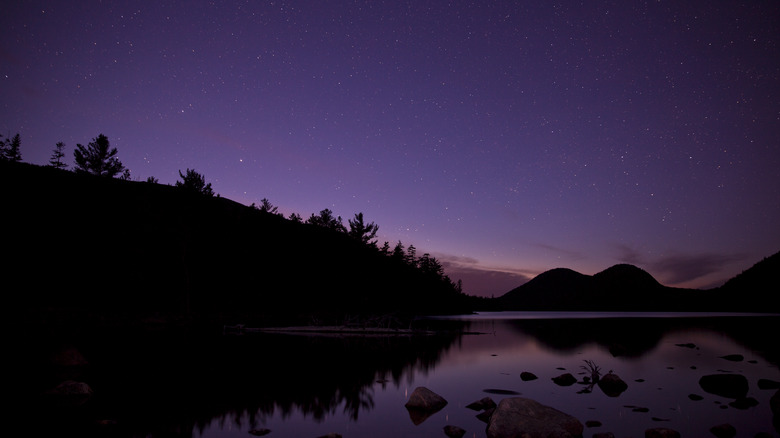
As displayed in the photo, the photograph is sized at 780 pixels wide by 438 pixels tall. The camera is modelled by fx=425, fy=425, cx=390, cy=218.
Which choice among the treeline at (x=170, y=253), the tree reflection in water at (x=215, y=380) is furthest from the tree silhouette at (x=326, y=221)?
the tree reflection in water at (x=215, y=380)

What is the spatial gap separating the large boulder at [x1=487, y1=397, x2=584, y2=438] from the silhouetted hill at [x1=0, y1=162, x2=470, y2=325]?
163ft

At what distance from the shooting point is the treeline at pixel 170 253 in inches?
2397

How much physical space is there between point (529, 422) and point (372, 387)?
12577mm

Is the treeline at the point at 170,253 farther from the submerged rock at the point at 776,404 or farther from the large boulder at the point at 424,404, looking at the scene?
the submerged rock at the point at 776,404

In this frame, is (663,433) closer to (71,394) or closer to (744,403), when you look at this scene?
(744,403)

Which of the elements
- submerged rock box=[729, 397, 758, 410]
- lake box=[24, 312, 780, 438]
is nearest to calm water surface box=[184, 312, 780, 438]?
lake box=[24, 312, 780, 438]

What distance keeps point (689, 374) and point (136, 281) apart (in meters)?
68.3

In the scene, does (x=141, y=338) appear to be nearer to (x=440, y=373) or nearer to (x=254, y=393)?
(x=254, y=393)

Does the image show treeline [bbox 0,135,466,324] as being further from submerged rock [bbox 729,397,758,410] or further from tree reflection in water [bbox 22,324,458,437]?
submerged rock [bbox 729,397,758,410]

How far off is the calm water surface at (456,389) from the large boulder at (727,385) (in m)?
0.70

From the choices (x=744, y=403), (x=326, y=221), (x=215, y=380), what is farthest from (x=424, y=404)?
(x=326, y=221)

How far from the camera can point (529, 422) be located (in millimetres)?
12516

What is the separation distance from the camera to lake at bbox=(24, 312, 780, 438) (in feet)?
51.5

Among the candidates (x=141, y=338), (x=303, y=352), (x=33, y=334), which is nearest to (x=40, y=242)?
(x=33, y=334)
